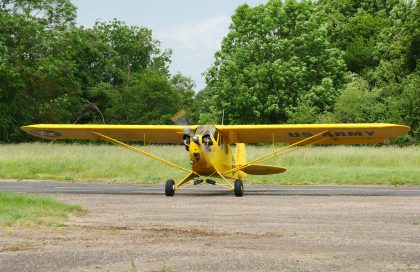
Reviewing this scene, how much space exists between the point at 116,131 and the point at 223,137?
12.4 ft

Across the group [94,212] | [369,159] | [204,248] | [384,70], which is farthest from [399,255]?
[384,70]

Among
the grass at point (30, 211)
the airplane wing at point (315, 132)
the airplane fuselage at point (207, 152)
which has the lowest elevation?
the grass at point (30, 211)

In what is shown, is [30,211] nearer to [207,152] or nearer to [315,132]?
[207,152]

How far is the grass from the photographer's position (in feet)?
43.9

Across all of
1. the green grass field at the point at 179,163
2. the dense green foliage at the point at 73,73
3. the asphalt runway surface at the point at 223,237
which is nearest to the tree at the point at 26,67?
the dense green foliage at the point at 73,73

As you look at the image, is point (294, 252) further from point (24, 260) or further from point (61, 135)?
point (61, 135)

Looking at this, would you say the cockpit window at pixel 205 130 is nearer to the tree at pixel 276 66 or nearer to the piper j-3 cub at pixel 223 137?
the piper j-3 cub at pixel 223 137

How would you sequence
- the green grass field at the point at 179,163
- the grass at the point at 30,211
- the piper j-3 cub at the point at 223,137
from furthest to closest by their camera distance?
the green grass field at the point at 179,163, the piper j-3 cub at the point at 223,137, the grass at the point at 30,211

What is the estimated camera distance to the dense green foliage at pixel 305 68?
56.4m

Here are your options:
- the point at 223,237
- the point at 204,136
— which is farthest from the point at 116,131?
the point at 223,237

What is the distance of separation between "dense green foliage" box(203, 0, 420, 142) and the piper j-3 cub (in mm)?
27141

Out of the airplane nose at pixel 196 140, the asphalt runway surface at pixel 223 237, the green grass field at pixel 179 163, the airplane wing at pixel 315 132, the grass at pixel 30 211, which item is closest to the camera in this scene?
the asphalt runway surface at pixel 223 237

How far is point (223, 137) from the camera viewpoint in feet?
87.6

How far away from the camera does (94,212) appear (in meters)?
17.0
